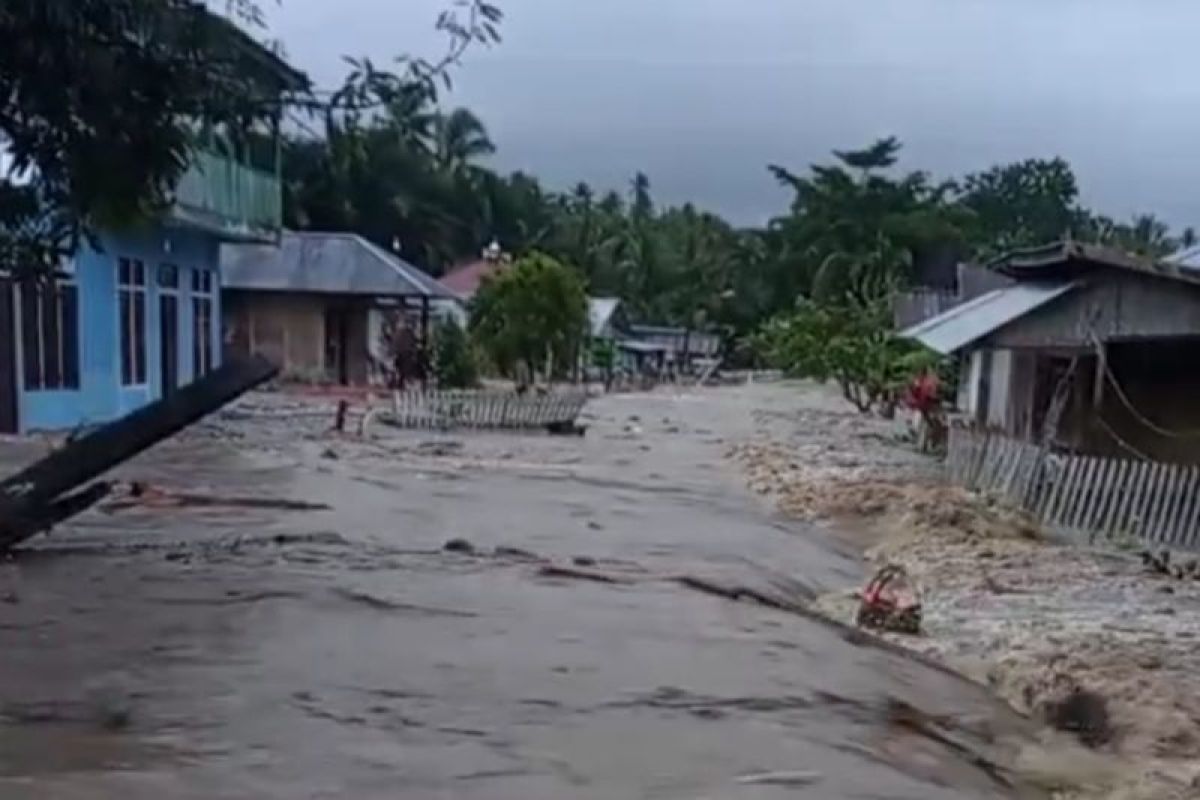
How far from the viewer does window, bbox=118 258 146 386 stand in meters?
27.5

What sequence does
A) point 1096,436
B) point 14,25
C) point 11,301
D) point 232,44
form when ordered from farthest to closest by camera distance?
point 11,301, point 1096,436, point 232,44, point 14,25

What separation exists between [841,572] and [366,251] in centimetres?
3112

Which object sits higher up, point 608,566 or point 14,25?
point 14,25

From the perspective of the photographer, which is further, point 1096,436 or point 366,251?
point 366,251

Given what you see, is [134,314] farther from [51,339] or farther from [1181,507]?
[1181,507]

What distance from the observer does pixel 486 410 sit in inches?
1230

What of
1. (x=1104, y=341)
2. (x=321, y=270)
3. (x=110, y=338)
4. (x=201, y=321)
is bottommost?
(x=110, y=338)

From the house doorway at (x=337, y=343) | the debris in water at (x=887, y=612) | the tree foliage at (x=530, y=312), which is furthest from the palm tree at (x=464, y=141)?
the debris in water at (x=887, y=612)

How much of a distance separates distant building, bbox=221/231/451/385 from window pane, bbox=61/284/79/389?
15.9 metres

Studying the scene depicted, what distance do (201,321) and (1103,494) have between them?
20.7 metres

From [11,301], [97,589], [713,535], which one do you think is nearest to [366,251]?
[11,301]

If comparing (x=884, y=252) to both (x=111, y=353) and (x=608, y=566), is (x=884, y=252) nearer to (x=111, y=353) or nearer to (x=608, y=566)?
(x=111, y=353)

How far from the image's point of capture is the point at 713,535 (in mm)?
15680

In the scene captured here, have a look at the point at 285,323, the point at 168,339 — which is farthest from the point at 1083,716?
the point at 285,323
